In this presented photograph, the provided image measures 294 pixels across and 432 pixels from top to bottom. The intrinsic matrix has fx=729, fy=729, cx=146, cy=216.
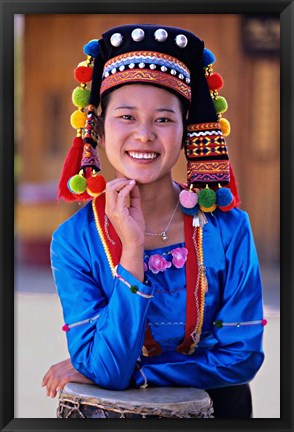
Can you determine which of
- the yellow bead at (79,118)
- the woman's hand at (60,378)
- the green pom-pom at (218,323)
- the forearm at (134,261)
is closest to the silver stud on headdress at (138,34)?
the yellow bead at (79,118)

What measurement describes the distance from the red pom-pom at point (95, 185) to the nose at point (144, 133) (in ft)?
0.84

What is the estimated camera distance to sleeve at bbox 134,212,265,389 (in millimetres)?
2703

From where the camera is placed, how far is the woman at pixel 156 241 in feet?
8.56

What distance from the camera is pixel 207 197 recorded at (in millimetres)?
2787

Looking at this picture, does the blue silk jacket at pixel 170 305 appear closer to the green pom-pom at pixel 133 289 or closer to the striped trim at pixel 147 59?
the green pom-pom at pixel 133 289

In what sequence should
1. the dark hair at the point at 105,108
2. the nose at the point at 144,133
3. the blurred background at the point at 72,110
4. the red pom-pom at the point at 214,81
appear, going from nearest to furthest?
1. the nose at the point at 144,133
2. the dark hair at the point at 105,108
3. the red pom-pom at the point at 214,81
4. the blurred background at the point at 72,110

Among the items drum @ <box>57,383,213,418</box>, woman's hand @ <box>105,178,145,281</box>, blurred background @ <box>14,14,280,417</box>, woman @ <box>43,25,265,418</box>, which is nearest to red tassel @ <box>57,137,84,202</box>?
woman @ <box>43,25,265,418</box>

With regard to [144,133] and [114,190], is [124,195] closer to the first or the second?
[114,190]

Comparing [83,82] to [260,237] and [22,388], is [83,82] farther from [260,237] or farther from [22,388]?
[260,237]

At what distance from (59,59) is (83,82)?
5.54 m

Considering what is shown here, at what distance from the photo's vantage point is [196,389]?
267cm

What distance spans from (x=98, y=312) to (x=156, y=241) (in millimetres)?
370

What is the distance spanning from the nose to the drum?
2.97 ft
